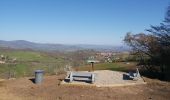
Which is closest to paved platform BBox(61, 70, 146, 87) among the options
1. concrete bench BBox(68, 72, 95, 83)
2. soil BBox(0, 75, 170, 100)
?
concrete bench BBox(68, 72, 95, 83)

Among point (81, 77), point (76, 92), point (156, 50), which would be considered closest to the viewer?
point (76, 92)

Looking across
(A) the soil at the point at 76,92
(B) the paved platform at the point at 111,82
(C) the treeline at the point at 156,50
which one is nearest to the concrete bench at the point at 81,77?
(B) the paved platform at the point at 111,82

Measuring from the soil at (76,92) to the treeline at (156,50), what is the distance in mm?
6327


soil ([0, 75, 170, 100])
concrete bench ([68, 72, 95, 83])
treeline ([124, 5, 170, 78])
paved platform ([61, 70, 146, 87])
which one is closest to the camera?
soil ([0, 75, 170, 100])

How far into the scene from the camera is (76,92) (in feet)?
45.5

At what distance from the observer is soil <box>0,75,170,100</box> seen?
42.2ft

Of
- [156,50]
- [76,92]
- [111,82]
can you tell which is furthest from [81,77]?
[156,50]

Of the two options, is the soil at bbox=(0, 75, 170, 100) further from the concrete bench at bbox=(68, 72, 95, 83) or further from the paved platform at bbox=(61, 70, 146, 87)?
the concrete bench at bbox=(68, 72, 95, 83)

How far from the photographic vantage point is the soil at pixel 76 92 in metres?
12.9

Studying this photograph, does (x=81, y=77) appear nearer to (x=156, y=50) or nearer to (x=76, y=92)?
(x=76, y=92)

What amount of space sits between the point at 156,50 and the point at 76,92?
452 inches

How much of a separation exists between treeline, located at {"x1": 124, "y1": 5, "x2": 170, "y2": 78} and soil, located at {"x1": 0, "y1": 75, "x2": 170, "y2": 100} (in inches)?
249

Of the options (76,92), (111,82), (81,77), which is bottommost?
(76,92)

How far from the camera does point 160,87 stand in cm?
1591
